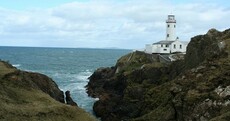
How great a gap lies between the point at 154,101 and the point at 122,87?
1978 cm

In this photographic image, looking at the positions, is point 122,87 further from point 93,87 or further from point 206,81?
point 206,81

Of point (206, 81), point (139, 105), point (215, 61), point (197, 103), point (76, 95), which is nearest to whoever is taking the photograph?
point (197, 103)

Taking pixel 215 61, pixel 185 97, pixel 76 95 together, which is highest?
pixel 215 61

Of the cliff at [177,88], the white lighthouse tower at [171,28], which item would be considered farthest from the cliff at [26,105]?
the white lighthouse tower at [171,28]

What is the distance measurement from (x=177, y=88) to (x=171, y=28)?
221ft

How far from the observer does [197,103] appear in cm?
3775

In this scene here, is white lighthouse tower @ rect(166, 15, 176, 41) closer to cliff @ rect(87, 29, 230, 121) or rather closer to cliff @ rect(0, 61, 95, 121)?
cliff @ rect(87, 29, 230, 121)

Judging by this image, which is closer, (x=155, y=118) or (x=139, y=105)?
(x=155, y=118)

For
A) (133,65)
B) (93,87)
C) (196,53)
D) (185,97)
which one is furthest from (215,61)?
(93,87)

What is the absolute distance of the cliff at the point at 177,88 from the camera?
37344 mm

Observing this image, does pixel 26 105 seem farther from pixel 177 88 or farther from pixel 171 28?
pixel 171 28

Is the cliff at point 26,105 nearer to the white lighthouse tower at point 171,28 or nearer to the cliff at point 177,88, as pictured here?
the cliff at point 177,88

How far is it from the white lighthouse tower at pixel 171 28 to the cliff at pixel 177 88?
2466 centimetres

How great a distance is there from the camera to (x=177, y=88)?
139ft
